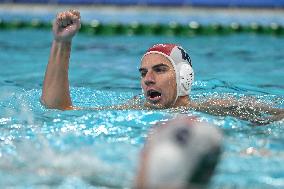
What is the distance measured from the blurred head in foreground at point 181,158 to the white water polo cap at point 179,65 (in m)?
2.57

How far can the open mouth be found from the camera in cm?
369

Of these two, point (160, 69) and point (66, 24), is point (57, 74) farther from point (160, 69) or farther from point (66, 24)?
point (160, 69)

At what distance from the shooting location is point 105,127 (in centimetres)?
337

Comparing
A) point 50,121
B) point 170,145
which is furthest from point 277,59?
point 170,145

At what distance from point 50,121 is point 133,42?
413 cm

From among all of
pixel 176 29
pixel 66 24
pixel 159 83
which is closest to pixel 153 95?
pixel 159 83

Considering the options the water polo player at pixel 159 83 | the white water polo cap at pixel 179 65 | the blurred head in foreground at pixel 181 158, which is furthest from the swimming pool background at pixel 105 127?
the blurred head in foreground at pixel 181 158

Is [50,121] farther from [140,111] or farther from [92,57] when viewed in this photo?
[92,57]

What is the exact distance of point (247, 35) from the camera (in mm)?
7832

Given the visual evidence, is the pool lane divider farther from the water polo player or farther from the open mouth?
the open mouth

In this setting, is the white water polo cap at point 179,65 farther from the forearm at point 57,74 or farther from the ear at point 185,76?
the forearm at point 57,74

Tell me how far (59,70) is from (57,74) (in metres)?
0.03

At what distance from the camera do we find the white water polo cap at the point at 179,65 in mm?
3818

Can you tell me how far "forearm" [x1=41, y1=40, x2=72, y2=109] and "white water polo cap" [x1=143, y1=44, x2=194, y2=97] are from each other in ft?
1.67
